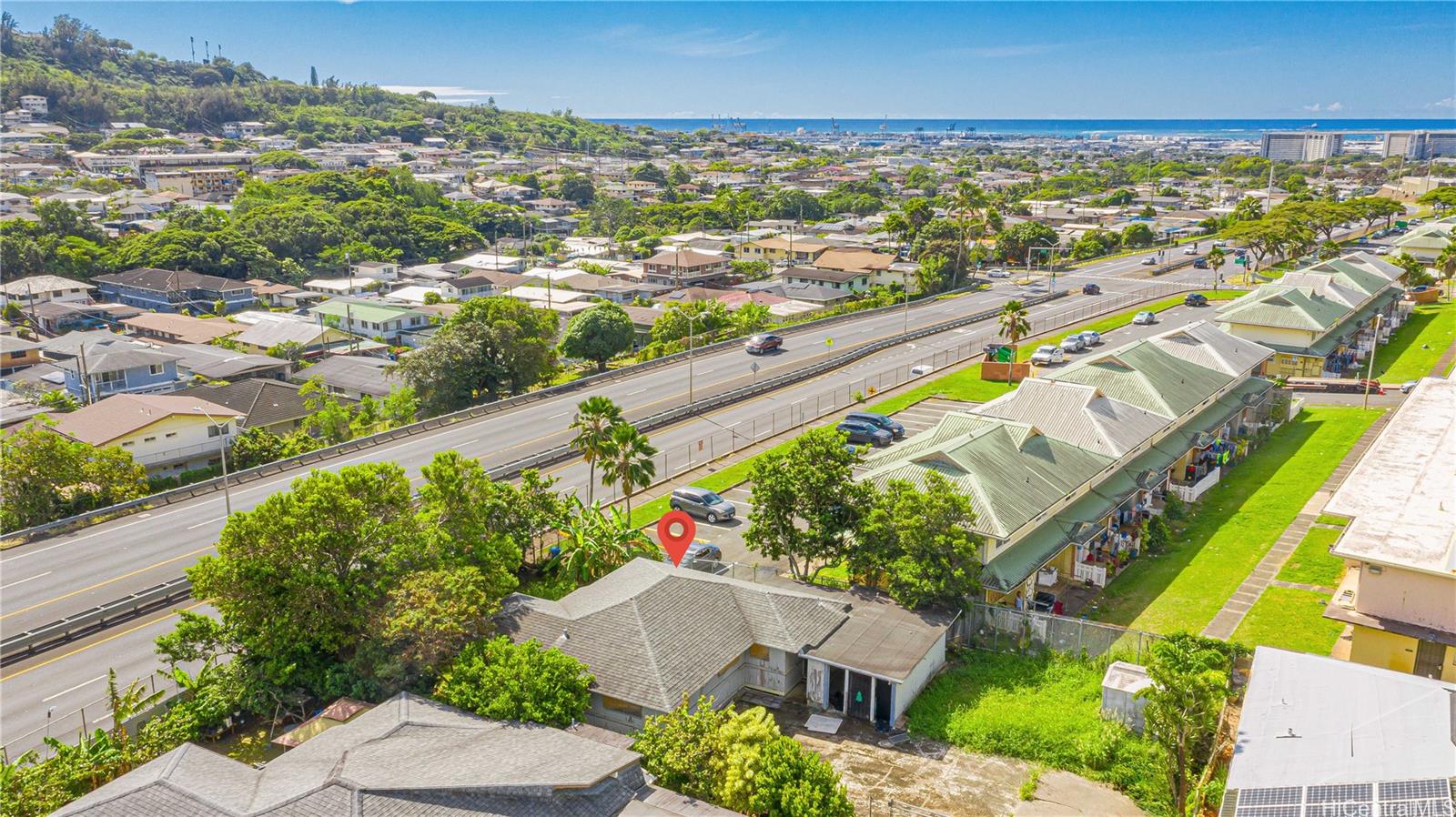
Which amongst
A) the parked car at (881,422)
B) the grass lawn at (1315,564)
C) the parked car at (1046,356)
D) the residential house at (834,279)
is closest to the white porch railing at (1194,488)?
the grass lawn at (1315,564)

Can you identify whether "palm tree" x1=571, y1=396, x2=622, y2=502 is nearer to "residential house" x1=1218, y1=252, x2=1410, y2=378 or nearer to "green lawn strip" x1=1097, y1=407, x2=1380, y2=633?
"green lawn strip" x1=1097, y1=407, x2=1380, y2=633

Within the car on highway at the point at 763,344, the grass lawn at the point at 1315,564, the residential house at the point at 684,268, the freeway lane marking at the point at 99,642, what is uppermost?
the residential house at the point at 684,268

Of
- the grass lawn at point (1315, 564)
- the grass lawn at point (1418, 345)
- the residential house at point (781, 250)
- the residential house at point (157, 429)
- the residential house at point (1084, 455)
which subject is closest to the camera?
the residential house at point (1084, 455)

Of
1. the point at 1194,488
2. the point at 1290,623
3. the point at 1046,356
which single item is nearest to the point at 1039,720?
the point at 1290,623

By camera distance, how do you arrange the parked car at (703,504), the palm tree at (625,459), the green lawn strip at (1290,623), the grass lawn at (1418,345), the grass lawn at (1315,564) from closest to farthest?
the green lawn strip at (1290,623), the grass lawn at (1315,564), the palm tree at (625,459), the parked car at (703,504), the grass lawn at (1418,345)

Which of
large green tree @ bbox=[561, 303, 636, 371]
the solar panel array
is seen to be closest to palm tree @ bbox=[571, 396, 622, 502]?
the solar panel array

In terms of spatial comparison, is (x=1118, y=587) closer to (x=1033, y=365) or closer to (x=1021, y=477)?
(x=1021, y=477)

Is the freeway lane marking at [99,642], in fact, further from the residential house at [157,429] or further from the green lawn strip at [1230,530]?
the green lawn strip at [1230,530]
